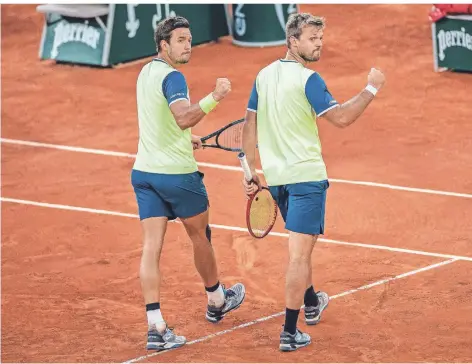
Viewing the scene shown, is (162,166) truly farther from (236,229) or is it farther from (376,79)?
(236,229)

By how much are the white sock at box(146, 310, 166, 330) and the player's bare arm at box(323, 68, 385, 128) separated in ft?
6.08

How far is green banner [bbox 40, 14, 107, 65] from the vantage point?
16.7 m

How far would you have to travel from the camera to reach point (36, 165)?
13.1 metres

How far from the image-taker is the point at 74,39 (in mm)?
16938

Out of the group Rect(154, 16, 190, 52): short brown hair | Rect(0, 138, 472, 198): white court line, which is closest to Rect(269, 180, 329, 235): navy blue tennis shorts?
Rect(154, 16, 190, 52): short brown hair

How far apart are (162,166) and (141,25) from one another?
9.05 meters

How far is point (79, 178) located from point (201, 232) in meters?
4.33

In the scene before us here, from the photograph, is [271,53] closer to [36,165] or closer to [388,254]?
[36,165]

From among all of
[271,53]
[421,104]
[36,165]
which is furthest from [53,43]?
[421,104]

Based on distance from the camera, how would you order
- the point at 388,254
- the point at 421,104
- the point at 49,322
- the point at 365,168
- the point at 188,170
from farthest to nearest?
the point at 421,104, the point at 365,168, the point at 388,254, the point at 49,322, the point at 188,170

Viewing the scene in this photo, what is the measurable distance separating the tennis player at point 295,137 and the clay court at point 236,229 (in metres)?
0.73

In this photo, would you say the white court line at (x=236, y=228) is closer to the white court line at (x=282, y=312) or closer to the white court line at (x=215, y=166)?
the white court line at (x=282, y=312)

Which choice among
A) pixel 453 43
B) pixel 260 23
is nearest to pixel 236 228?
pixel 453 43

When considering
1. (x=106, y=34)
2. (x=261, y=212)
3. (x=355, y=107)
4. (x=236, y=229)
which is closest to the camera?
(x=355, y=107)
